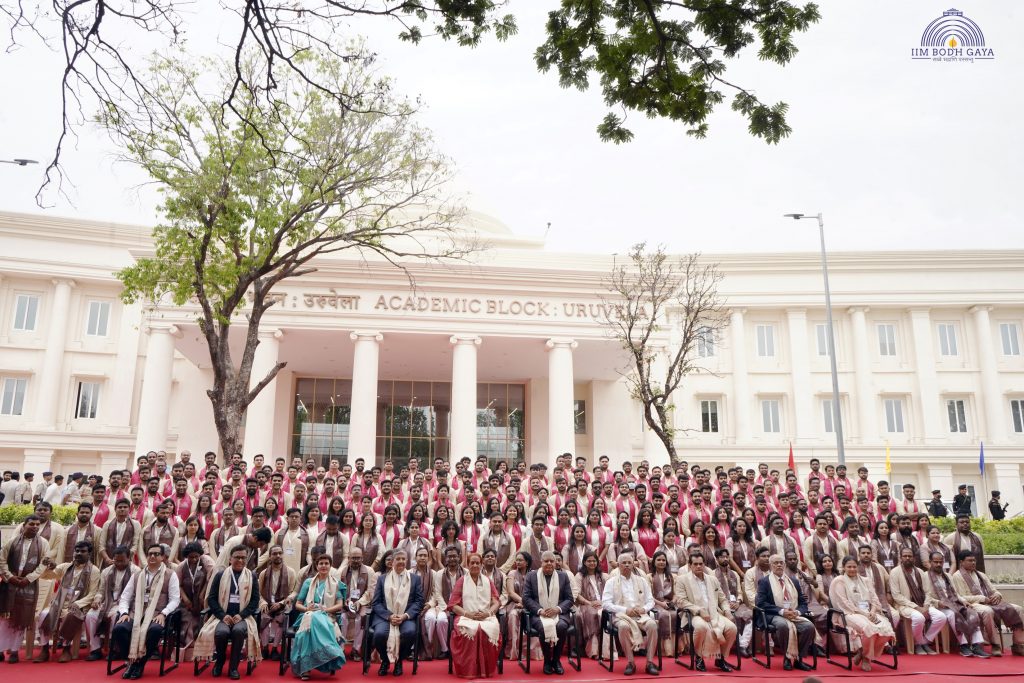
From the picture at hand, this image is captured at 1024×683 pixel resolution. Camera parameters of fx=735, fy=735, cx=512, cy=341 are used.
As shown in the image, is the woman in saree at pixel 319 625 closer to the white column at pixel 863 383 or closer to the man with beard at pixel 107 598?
the man with beard at pixel 107 598

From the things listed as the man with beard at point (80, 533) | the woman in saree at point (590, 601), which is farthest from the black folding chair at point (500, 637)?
the man with beard at point (80, 533)

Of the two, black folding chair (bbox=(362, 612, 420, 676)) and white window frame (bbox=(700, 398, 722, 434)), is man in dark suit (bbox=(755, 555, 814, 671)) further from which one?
white window frame (bbox=(700, 398, 722, 434))

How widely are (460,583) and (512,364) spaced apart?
57.8 feet

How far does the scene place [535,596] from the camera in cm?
923

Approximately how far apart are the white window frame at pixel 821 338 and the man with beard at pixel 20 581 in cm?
3486

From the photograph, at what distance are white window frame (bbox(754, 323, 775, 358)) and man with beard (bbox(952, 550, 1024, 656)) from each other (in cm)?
2757

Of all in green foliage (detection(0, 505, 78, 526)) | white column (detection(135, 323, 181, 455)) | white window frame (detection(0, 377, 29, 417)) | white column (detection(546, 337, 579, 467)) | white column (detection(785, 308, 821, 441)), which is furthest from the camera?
white column (detection(785, 308, 821, 441))

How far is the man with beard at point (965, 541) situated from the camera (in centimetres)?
1102

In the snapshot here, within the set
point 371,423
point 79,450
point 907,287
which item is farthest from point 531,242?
point 79,450

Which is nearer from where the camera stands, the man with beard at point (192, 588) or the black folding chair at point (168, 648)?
the black folding chair at point (168, 648)

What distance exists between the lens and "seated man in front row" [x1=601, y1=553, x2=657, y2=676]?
29.1 ft

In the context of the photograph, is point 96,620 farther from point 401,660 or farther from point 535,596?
point 535,596

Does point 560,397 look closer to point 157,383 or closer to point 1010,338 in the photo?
point 157,383

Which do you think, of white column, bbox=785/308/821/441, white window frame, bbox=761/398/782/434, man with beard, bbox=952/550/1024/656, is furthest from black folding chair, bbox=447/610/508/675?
white window frame, bbox=761/398/782/434
